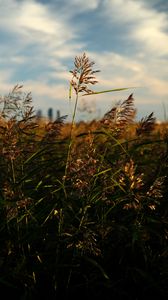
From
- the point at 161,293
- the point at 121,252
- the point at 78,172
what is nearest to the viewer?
the point at 78,172

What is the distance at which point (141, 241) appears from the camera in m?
3.17

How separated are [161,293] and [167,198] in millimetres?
794

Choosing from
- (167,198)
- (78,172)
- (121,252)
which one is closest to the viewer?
(78,172)

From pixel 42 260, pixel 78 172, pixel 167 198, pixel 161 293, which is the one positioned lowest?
pixel 161 293

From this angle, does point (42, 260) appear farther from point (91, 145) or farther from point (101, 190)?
point (91, 145)

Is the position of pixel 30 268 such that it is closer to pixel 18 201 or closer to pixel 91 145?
pixel 18 201

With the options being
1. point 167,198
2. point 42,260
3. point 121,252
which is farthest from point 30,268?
point 167,198

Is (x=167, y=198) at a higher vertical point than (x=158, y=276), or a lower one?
higher

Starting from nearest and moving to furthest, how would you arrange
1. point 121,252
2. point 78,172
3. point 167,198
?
point 78,172
point 121,252
point 167,198

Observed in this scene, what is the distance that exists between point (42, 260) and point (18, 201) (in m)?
0.43

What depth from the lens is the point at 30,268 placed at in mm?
3105

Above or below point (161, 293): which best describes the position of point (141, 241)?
above

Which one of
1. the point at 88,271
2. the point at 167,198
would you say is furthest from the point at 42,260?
the point at 167,198

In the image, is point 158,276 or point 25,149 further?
point 25,149
